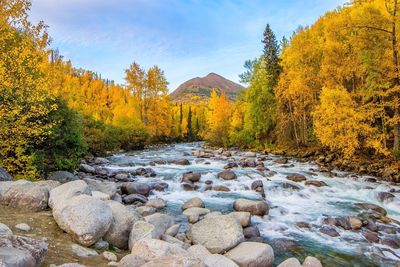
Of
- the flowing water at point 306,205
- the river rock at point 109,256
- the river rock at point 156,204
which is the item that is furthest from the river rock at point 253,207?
the river rock at point 109,256

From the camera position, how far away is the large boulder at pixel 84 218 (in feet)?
22.0

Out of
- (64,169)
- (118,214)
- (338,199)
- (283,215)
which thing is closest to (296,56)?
(338,199)

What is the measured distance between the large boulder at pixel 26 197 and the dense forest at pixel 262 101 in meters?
2.90

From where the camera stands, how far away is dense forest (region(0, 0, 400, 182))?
1151 cm

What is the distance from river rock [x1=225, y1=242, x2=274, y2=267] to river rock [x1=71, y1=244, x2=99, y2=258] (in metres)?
3.17

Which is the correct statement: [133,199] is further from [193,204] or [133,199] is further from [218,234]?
[218,234]

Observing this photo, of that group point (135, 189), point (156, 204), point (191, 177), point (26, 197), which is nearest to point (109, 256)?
point (26, 197)

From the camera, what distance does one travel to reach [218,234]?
831 centimetres

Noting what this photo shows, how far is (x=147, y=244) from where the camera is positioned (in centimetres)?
611

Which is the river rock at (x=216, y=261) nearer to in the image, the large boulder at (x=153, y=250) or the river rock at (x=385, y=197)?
the large boulder at (x=153, y=250)

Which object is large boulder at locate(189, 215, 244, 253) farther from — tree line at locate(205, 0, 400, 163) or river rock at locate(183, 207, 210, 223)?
tree line at locate(205, 0, 400, 163)

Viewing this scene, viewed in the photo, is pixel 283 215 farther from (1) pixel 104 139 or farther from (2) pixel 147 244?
(1) pixel 104 139

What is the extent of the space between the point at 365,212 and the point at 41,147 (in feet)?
47.8

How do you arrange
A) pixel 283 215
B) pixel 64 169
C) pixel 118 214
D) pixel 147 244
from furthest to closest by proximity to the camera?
pixel 64 169, pixel 283 215, pixel 118 214, pixel 147 244
